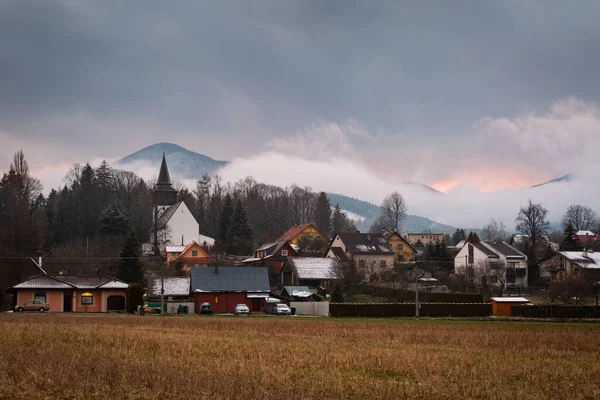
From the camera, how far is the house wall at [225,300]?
245 feet

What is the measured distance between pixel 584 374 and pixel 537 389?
11.2 feet

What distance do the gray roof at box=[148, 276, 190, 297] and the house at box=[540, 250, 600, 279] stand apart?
151 ft

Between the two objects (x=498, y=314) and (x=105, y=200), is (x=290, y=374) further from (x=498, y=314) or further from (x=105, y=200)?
(x=105, y=200)

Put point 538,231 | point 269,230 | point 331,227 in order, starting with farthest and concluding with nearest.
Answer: point 331,227 → point 269,230 → point 538,231

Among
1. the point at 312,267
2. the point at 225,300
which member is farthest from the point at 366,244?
the point at 225,300

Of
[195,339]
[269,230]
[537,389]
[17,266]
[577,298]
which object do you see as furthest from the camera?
[269,230]

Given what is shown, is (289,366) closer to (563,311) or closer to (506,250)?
(563,311)

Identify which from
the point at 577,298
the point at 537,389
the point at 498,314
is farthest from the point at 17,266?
the point at 537,389

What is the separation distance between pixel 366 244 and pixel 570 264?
102 ft

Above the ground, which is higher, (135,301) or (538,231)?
(538,231)

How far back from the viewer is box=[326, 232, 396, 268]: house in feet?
351

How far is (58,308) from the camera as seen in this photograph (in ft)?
232

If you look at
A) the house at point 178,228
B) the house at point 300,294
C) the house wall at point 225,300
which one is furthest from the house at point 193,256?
the house wall at point 225,300

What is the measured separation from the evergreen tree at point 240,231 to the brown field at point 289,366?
9148 centimetres
